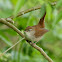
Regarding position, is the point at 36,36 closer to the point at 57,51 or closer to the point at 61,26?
the point at 61,26

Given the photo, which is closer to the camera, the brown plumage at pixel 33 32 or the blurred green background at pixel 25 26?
the blurred green background at pixel 25 26

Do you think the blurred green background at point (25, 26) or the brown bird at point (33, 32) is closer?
the blurred green background at point (25, 26)

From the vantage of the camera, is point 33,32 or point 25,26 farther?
point 25,26

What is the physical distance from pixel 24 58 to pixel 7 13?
0.74 m

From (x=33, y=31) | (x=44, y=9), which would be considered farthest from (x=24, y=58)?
(x=44, y=9)

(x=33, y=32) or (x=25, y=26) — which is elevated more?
(x=25, y=26)

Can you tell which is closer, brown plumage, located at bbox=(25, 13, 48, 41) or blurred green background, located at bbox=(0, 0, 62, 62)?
blurred green background, located at bbox=(0, 0, 62, 62)

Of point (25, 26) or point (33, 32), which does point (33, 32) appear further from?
point (25, 26)

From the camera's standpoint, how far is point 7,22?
1570 mm

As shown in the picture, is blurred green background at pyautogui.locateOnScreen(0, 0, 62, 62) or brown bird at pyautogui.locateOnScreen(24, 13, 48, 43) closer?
blurred green background at pyautogui.locateOnScreen(0, 0, 62, 62)

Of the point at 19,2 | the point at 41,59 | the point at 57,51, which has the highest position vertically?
the point at 57,51

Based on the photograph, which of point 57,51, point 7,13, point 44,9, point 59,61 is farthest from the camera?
point 57,51

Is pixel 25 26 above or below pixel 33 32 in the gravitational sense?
above

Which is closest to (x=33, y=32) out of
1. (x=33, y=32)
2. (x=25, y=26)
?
(x=33, y=32)
